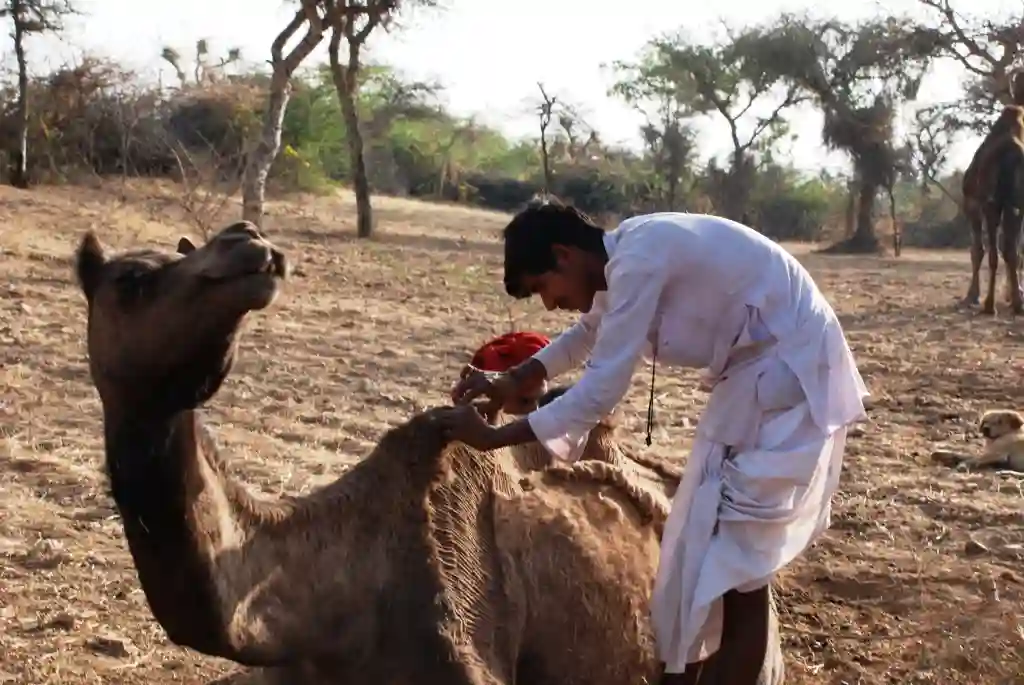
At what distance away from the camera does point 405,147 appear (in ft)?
124

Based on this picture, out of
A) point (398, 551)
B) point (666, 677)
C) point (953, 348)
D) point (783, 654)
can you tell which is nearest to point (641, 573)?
point (666, 677)

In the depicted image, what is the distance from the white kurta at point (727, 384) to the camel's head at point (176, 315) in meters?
0.89

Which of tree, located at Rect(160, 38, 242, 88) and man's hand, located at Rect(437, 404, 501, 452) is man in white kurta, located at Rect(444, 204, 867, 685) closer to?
man's hand, located at Rect(437, 404, 501, 452)

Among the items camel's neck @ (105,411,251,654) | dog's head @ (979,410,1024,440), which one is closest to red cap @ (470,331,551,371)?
camel's neck @ (105,411,251,654)

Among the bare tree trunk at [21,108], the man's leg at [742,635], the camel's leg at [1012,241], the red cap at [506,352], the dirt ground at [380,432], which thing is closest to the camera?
the man's leg at [742,635]

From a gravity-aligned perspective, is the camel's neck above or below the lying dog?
above

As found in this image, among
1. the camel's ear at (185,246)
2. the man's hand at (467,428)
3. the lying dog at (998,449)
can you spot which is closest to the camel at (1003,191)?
the lying dog at (998,449)

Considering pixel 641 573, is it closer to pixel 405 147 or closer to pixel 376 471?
pixel 376 471

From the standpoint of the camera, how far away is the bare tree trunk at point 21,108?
19.9 m

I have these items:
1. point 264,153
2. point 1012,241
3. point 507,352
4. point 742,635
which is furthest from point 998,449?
point 264,153

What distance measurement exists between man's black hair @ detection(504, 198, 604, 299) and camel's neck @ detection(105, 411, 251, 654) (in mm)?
931

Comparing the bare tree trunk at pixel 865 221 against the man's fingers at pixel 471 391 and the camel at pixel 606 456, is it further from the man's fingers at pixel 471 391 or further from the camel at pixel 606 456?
the man's fingers at pixel 471 391

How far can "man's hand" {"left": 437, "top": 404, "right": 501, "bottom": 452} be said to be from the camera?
3.33 metres

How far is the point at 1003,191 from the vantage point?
1393 centimetres
